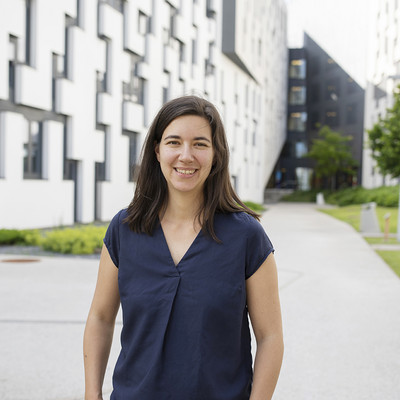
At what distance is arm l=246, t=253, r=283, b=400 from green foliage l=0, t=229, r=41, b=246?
11.5 meters

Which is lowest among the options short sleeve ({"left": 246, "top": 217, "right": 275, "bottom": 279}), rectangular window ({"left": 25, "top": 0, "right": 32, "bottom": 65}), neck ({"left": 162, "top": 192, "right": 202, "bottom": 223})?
short sleeve ({"left": 246, "top": 217, "right": 275, "bottom": 279})

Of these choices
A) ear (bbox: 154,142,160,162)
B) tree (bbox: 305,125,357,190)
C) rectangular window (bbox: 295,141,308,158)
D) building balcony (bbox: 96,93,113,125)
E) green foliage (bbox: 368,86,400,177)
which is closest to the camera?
ear (bbox: 154,142,160,162)

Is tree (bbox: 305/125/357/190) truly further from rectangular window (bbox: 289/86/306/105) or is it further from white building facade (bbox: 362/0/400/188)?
rectangular window (bbox: 289/86/306/105)

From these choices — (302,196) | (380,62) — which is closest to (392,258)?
(380,62)

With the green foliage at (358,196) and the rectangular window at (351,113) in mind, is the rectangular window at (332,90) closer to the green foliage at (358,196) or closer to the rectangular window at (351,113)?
the rectangular window at (351,113)

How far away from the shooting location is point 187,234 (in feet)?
5.98

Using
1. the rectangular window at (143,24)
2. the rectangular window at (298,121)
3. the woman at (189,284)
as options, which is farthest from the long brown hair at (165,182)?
the rectangular window at (298,121)

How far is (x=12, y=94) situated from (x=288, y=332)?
39.8 ft

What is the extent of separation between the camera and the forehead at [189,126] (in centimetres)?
183

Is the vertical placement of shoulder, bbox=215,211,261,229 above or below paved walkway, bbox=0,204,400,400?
above

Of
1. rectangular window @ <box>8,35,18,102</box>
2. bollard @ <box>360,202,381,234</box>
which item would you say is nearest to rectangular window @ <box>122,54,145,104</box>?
rectangular window @ <box>8,35,18,102</box>

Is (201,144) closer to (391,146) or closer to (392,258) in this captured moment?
(392,258)

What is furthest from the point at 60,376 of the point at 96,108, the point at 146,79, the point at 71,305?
the point at 146,79

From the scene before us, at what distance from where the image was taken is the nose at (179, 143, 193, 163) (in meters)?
1.81
